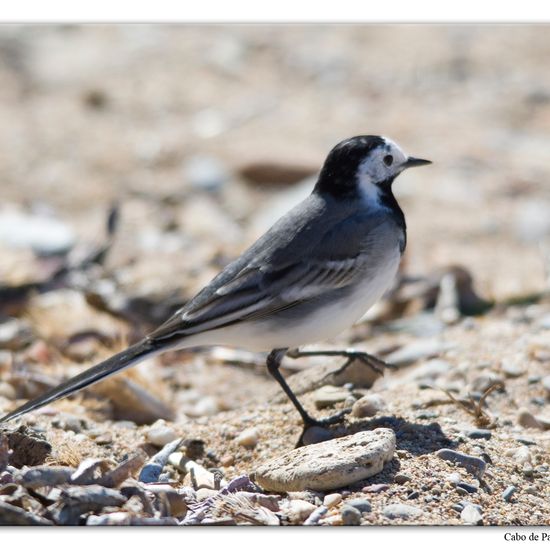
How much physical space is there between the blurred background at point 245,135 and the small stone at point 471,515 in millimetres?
3294

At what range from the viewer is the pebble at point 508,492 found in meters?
4.50

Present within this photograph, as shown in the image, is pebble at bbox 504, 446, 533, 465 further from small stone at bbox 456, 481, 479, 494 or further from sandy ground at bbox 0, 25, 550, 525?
small stone at bbox 456, 481, 479, 494

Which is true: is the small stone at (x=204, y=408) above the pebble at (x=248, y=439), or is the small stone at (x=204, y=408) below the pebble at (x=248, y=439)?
below

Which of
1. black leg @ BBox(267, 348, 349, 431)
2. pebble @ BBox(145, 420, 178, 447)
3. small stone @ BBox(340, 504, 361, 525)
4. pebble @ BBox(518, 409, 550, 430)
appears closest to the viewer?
small stone @ BBox(340, 504, 361, 525)

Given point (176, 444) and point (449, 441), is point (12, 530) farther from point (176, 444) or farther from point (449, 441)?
point (449, 441)

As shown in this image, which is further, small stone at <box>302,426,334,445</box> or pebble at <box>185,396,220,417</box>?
pebble at <box>185,396,220,417</box>

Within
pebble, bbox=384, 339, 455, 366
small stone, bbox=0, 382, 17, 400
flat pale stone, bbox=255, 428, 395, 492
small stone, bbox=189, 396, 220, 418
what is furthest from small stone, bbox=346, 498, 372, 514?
small stone, bbox=0, 382, 17, 400

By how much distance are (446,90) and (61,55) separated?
155 inches

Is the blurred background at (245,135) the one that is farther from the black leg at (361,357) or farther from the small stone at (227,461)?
the small stone at (227,461)

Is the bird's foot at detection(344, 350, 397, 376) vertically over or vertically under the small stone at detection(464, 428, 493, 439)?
over

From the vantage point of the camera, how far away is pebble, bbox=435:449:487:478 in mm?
4637

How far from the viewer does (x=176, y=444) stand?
5039 mm

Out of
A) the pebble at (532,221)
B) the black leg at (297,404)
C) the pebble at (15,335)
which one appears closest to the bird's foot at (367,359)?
the black leg at (297,404)

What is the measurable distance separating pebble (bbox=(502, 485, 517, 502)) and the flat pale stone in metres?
0.48
